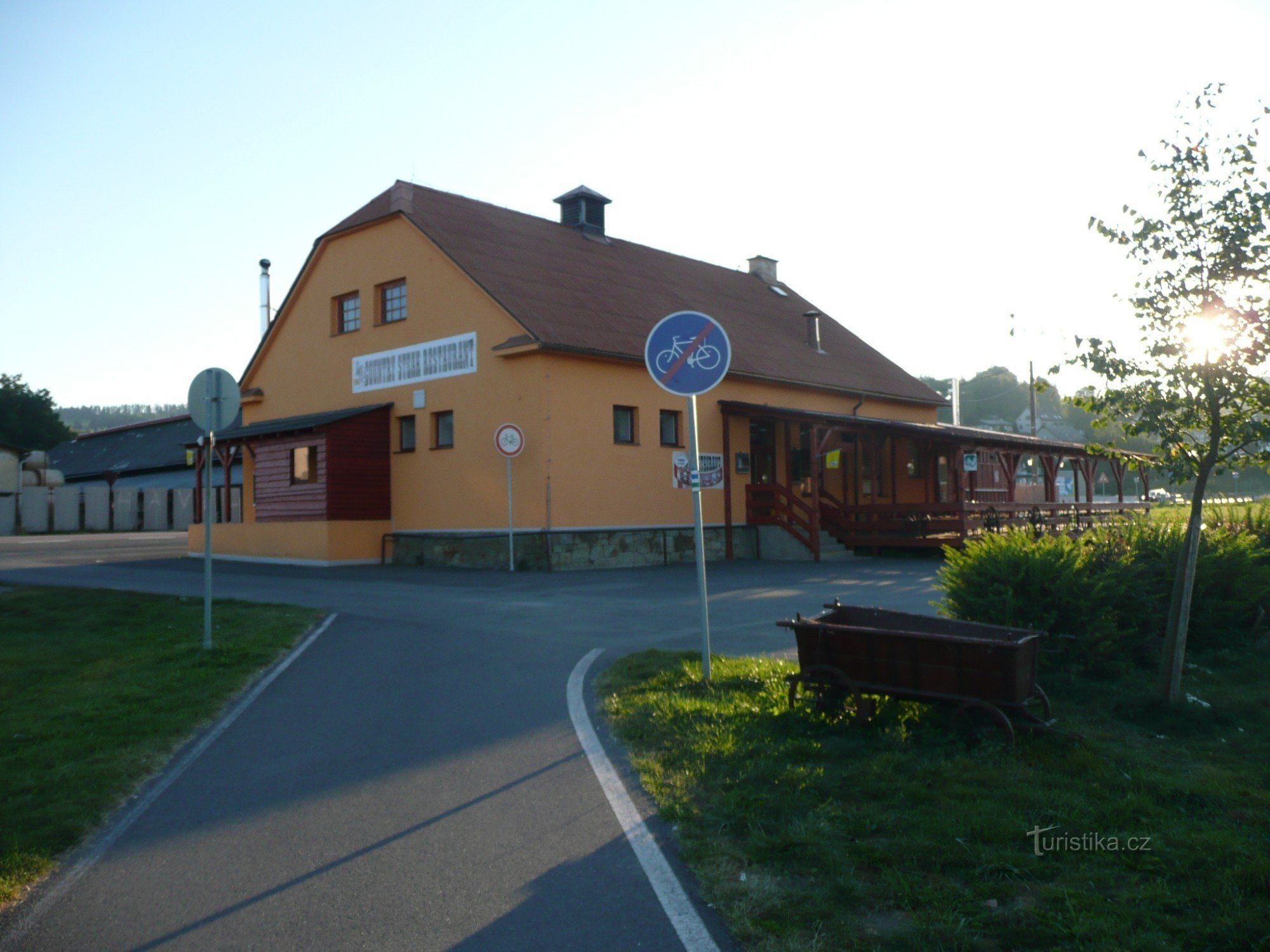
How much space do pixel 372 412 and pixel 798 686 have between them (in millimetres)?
19080

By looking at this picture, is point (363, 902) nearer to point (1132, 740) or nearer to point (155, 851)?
point (155, 851)

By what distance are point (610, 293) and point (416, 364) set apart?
211 inches

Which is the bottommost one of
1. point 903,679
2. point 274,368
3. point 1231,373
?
point 903,679

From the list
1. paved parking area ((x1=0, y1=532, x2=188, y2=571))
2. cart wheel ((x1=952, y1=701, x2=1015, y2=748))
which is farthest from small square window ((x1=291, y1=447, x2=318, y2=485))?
cart wheel ((x1=952, y1=701, x2=1015, y2=748))

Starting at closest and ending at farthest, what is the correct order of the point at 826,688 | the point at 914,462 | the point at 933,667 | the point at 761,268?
the point at 933,667, the point at 826,688, the point at 914,462, the point at 761,268

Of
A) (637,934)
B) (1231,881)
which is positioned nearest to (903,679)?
(1231,881)

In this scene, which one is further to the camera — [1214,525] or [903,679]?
[1214,525]

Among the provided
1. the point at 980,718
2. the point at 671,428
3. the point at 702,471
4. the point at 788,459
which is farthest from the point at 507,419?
the point at 980,718

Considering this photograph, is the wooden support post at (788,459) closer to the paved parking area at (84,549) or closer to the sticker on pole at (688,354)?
the paved parking area at (84,549)

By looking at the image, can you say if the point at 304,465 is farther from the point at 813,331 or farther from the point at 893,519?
the point at 813,331

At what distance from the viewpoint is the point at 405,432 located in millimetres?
25266

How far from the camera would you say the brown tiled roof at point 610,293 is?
23.3 meters

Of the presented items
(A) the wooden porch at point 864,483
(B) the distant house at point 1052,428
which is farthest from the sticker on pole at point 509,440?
(B) the distant house at point 1052,428

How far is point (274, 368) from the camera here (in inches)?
1153
